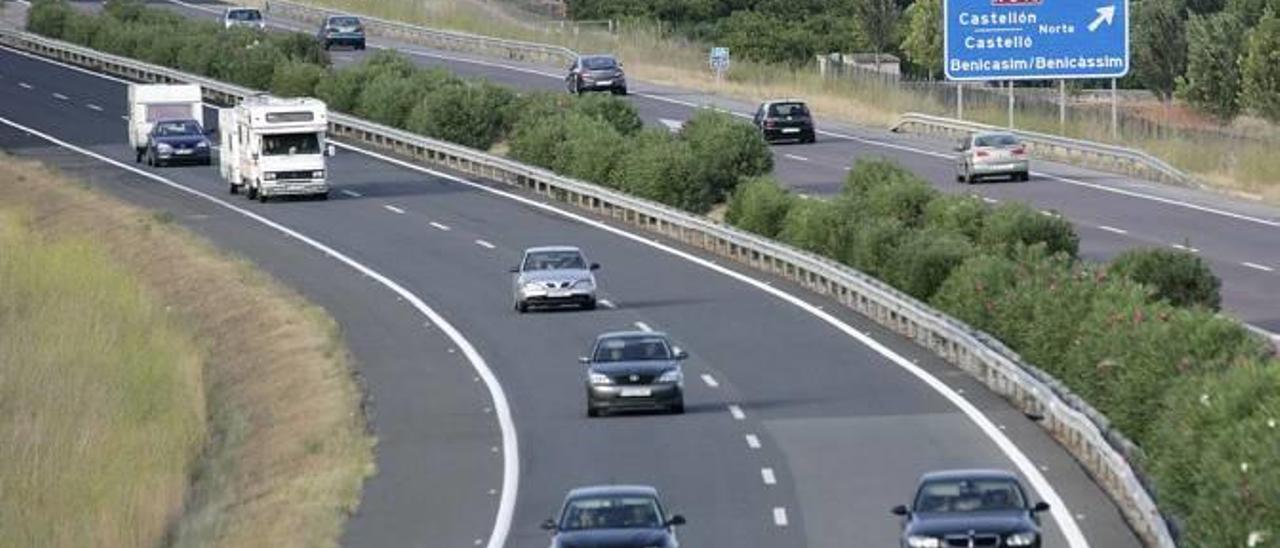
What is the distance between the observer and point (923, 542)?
2894 cm

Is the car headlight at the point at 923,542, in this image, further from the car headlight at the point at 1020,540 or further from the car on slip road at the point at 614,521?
the car on slip road at the point at 614,521

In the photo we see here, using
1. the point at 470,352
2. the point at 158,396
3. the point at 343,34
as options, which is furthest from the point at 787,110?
the point at 470,352

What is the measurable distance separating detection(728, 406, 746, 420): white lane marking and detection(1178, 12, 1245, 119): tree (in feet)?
230

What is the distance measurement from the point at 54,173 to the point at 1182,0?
218ft

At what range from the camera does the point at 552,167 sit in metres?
81.4

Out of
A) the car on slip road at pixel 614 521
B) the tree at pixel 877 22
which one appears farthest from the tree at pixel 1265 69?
the car on slip road at pixel 614 521

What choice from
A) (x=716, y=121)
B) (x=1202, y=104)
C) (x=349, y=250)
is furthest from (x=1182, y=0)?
(x=349, y=250)

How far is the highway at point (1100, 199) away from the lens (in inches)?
2366

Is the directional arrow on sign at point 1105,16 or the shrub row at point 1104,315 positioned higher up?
the directional arrow on sign at point 1105,16

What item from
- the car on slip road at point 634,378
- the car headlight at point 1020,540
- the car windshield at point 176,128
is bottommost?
the car on slip road at point 634,378

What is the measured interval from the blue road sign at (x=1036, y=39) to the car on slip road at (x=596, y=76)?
21348 millimetres

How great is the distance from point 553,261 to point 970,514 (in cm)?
2760

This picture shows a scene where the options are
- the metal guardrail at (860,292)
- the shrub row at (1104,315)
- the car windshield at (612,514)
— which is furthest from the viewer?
the metal guardrail at (860,292)

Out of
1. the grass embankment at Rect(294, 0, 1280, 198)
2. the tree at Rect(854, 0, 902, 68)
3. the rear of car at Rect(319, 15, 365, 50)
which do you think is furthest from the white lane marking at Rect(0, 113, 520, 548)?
the tree at Rect(854, 0, 902, 68)
